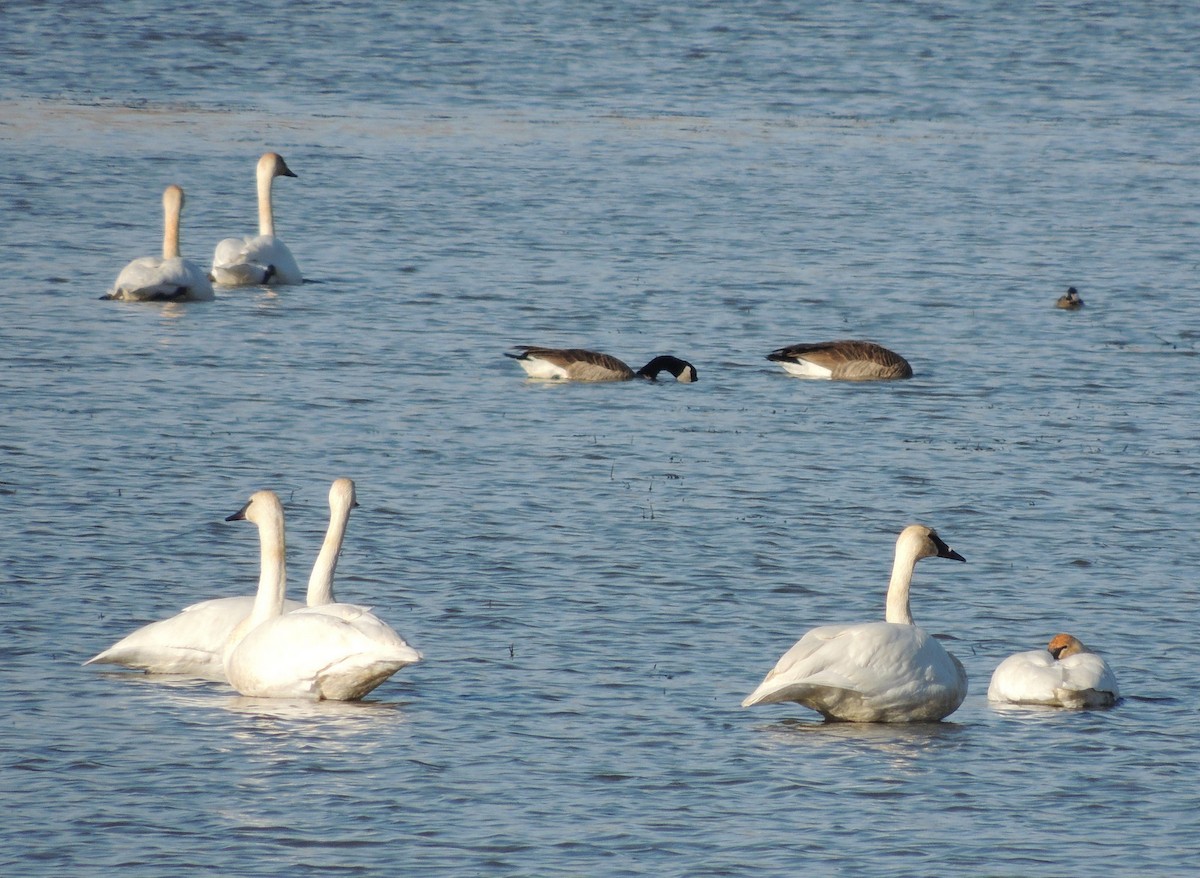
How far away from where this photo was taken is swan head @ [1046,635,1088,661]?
32.2ft

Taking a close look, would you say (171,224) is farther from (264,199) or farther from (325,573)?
(325,573)

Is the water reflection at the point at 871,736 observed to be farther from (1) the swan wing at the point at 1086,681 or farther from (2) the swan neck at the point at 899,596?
(2) the swan neck at the point at 899,596

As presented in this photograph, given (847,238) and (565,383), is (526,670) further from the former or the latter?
(847,238)

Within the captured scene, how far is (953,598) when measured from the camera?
11703 millimetres

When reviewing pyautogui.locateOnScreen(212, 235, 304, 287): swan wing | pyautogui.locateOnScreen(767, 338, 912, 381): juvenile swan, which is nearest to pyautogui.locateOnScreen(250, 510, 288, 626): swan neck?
pyautogui.locateOnScreen(767, 338, 912, 381): juvenile swan

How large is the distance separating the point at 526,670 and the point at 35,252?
13053 millimetres

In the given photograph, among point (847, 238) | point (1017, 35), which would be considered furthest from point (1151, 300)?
point (1017, 35)

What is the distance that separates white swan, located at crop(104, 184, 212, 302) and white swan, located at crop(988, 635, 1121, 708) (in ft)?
38.5

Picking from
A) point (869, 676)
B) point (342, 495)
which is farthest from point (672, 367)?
point (869, 676)

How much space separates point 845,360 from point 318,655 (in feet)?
28.2

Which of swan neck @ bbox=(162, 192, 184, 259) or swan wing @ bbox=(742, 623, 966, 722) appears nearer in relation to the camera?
swan wing @ bbox=(742, 623, 966, 722)

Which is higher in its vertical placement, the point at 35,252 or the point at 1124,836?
the point at 35,252

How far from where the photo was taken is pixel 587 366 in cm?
1714

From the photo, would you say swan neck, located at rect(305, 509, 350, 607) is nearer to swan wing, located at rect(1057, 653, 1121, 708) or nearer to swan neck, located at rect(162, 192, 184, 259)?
swan wing, located at rect(1057, 653, 1121, 708)
